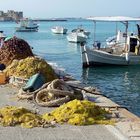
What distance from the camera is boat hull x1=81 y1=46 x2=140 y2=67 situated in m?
40.2

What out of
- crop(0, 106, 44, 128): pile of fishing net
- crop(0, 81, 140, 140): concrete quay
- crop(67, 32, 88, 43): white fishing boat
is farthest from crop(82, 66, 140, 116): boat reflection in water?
crop(67, 32, 88, 43): white fishing boat

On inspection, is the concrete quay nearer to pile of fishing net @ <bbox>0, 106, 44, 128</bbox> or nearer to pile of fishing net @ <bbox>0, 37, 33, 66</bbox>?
pile of fishing net @ <bbox>0, 106, 44, 128</bbox>

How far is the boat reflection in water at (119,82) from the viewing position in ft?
77.9

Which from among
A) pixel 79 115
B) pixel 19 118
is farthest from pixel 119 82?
pixel 19 118

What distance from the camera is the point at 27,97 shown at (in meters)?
14.1

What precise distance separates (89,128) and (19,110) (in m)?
1.83

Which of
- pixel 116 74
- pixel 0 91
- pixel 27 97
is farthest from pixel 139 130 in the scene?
pixel 116 74

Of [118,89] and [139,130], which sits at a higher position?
[139,130]

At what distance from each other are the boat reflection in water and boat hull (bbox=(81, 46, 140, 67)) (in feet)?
1.76

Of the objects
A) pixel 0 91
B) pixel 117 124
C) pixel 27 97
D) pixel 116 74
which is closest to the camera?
pixel 117 124

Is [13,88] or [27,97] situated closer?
[27,97]

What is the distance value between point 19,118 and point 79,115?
1422 mm

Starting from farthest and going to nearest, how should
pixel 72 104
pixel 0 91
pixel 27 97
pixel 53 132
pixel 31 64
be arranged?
pixel 31 64 → pixel 0 91 → pixel 27 97 → pixel 72 104 → pixel 53 132

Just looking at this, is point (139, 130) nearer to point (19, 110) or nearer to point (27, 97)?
point (19, 110)
